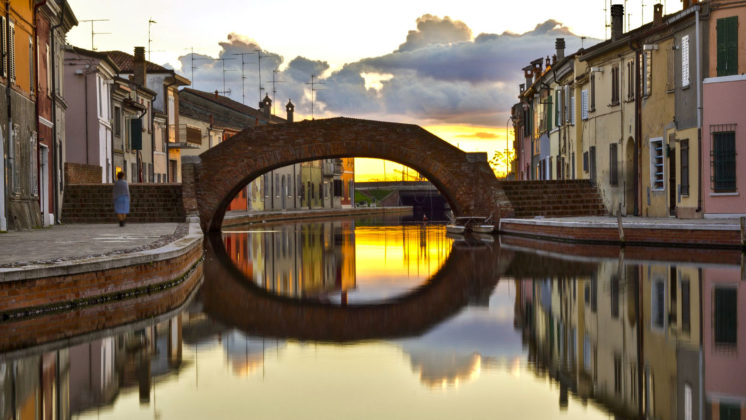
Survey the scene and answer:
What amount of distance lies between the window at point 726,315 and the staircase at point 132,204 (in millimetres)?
21763

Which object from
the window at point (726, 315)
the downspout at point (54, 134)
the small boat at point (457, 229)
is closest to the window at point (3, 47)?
the downspout at point (54, 134)

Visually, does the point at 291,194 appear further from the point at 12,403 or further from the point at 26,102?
the point at 12,403

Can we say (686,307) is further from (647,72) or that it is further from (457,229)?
(457,229)

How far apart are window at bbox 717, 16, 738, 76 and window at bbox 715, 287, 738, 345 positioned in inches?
599

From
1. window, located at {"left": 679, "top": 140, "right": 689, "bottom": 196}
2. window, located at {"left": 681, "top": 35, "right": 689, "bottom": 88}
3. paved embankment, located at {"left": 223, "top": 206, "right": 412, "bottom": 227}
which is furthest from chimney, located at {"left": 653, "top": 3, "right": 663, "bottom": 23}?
paved embankment, located at {"left": 223, "top": 206, "right": 412, "bottom": 227}

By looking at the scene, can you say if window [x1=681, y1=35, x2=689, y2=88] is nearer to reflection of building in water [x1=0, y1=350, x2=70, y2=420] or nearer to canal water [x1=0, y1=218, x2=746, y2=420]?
canal water [x1=0, y1=218, x2=746, y2=420]

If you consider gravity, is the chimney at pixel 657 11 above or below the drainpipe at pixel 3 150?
above

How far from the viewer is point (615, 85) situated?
36.4 m

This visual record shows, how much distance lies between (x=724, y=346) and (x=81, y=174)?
30.2 m

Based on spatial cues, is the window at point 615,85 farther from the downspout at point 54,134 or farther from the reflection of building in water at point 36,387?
the reflection of building in water at point 36,387

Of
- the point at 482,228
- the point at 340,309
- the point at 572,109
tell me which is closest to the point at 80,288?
the point at 340,309

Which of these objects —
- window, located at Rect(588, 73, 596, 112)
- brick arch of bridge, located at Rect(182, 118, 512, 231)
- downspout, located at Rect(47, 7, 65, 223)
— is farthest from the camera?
window, located at Rect(588, 73, 596, 112)

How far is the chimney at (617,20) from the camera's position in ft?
132

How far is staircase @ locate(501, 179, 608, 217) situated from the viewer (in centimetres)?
3575
